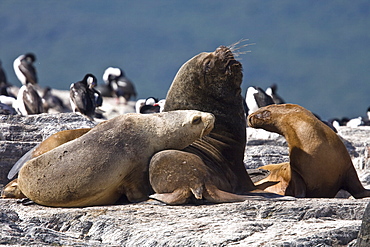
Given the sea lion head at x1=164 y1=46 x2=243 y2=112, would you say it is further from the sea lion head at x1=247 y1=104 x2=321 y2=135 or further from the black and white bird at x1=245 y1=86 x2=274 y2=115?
the black and white bird at x1=245 y1=86 x2=274 y2=115

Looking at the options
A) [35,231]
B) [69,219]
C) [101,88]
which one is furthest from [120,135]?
[101,88]

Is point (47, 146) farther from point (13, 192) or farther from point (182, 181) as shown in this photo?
point (182, 181)

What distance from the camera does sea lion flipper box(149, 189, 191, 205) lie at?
5.40 metres

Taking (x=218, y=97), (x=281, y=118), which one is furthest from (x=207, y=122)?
(x=281, y=118)

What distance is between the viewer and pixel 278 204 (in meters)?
5.02

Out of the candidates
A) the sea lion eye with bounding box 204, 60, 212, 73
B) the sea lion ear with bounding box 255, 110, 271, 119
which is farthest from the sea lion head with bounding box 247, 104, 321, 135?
the sea lion eye with bounding box 204, 60, 212, 73

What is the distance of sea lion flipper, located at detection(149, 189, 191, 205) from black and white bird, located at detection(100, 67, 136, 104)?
2887cm

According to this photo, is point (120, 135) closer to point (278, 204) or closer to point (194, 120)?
point (194, 120)

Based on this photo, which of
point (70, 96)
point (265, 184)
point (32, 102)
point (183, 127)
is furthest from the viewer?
point (32, 102)

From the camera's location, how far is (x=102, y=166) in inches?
222

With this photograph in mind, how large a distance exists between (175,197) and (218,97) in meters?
1.56

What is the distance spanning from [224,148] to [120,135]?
1168 millimetres

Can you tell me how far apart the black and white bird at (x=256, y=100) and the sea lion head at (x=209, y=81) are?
14.1 m

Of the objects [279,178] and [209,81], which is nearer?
[209,81]
